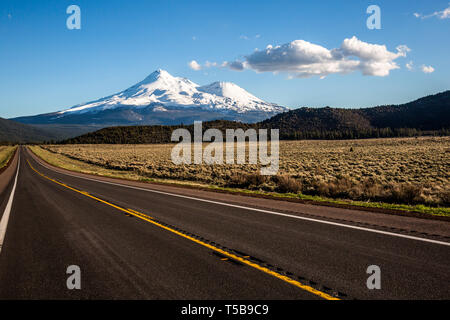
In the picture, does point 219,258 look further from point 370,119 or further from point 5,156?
point 370,119

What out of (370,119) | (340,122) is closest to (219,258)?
(340,122)

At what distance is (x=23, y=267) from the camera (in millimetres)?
5512

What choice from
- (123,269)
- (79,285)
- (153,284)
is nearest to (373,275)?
(153,284)

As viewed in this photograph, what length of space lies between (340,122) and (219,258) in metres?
143

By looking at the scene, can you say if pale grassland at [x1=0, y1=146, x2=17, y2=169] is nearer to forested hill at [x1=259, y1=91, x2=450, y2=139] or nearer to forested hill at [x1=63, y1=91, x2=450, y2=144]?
forested hill at [x1=63, y1=91, x2=450, y2=144]

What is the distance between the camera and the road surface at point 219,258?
171 inches

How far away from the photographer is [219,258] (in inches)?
218

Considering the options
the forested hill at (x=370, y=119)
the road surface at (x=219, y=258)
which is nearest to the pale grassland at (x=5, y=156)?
the road surface at (x=219, y=258)

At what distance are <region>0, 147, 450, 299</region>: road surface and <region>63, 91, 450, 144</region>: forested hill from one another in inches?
4488

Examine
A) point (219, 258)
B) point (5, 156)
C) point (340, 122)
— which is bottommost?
point (219, 258)

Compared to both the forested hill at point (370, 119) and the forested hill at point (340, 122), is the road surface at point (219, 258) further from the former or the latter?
the forested hill at point (340, 122)

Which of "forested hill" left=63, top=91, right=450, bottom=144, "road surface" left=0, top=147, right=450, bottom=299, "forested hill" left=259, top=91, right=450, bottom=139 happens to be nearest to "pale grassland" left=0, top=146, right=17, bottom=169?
"forested hill" left=63, top=91, right=450, bottom=144
